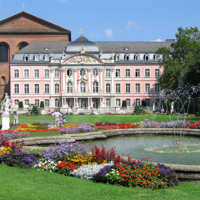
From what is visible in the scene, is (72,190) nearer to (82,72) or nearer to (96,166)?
(96,166)

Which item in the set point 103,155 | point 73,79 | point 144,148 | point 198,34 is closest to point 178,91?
point 198,34

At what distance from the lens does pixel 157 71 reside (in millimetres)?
59781

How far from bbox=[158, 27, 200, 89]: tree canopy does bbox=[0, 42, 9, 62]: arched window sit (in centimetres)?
2981

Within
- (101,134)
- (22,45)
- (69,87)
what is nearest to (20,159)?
(101,134)

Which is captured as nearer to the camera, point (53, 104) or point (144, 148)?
point (144, 148)

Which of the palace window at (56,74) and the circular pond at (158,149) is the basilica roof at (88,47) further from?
the circular pond at (158,149)

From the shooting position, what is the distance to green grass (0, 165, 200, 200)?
733cm

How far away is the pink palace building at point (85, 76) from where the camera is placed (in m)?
58.2

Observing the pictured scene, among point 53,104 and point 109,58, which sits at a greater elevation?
point 109,58

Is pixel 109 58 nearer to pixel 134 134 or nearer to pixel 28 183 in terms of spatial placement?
pixel 134 134

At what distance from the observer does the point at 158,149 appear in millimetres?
14727

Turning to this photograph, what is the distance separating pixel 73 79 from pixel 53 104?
5.36 m

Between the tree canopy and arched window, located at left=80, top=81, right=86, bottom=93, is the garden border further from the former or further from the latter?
arched window, located at left=80, top=81, right=86, bottom=93

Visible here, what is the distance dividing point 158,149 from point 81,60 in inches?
1754
